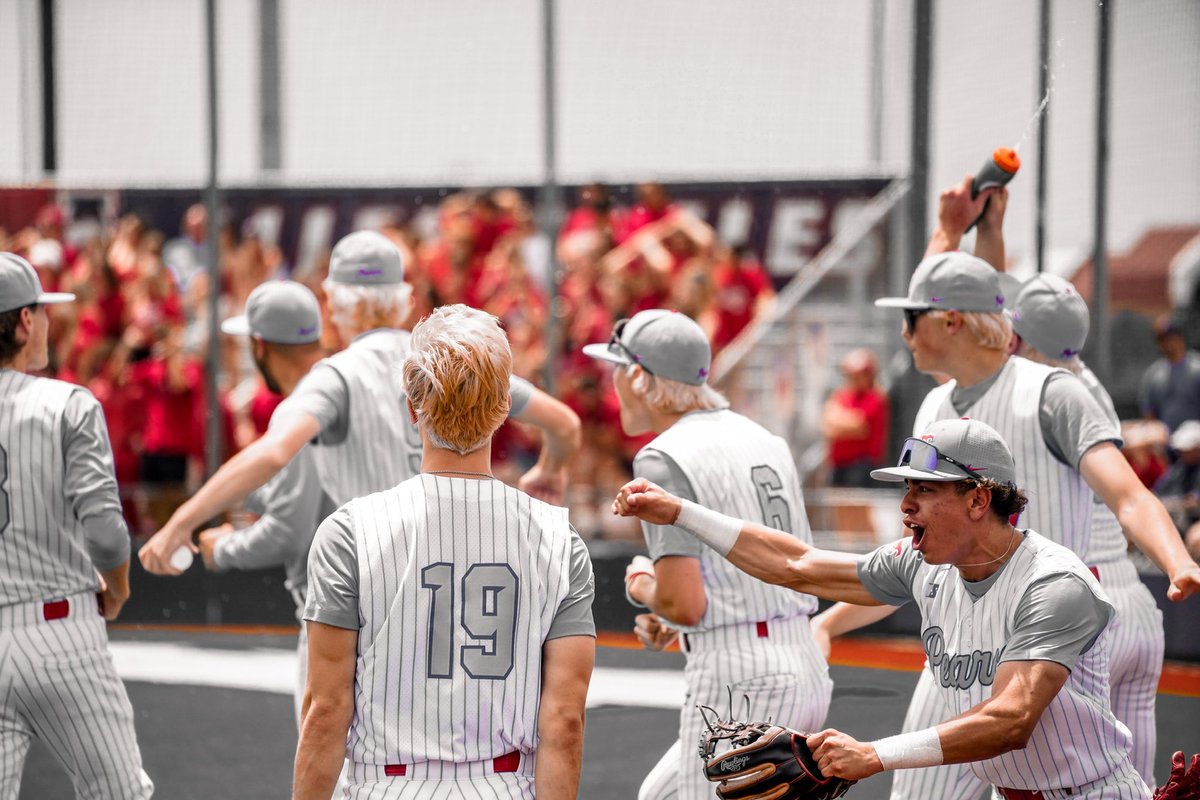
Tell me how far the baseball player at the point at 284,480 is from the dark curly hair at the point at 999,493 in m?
2.38

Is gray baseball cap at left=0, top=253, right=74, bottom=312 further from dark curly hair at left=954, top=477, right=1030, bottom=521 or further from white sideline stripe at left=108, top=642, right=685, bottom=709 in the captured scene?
white sideline stripe at left=108, top=642, right=685, bottom=709

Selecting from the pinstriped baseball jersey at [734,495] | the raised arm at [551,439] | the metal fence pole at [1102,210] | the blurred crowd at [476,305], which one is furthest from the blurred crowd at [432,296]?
the pinstriped baseball jersey at [734,495]

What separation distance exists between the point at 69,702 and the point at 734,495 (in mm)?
1785

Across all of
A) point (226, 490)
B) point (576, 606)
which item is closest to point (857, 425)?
point (226, 490)

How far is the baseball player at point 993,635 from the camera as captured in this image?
2.77 metres

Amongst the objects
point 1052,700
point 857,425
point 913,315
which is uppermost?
point 913,315

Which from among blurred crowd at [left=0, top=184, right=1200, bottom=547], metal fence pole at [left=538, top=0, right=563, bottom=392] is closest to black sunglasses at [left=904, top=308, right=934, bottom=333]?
blurred crowd at [left=0, top=184, right=1200, bottom=547]

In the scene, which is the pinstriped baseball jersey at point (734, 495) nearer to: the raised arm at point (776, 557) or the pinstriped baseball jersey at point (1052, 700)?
the raised arm at point (776, 557)

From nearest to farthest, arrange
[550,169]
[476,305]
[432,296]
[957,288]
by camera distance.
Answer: [957,288], [550,169], [432,296], [476,305]

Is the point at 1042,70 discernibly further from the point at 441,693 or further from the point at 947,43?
the point at 441,693

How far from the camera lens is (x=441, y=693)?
103 inches

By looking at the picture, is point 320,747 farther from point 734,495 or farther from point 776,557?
point 734,495

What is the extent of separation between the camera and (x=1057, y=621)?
2844mm

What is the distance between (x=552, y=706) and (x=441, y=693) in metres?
0.21
